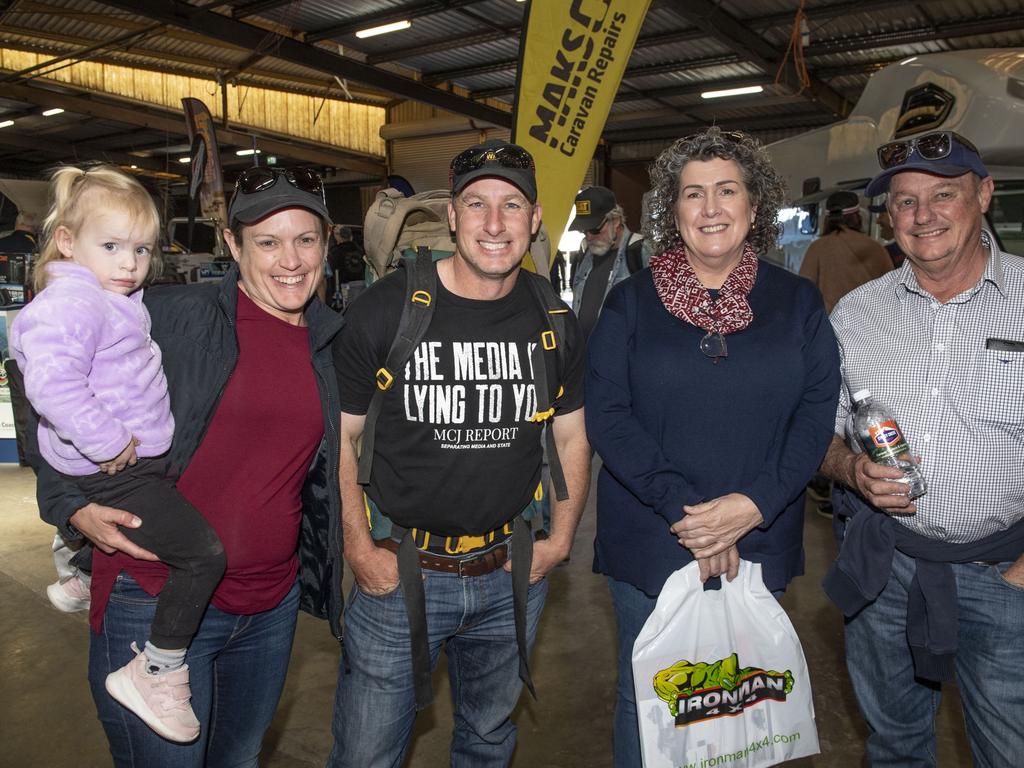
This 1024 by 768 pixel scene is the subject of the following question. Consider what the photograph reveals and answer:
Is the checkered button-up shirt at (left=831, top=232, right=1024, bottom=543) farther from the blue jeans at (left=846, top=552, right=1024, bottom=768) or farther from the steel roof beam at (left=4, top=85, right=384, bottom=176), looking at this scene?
the steel roof beam at (left=4, top=85, right=384, bottom=176)

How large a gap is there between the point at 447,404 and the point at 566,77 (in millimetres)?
2907

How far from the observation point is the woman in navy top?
2.02 metres

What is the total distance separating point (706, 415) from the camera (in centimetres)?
203

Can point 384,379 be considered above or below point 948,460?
above

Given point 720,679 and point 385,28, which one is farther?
point 385,28

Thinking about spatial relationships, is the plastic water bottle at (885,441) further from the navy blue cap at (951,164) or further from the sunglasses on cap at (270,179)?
the sunglasses on cap at (270,179)

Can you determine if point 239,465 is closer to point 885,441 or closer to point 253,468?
point 253,468

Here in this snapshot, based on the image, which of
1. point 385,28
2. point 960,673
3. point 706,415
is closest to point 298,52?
point 385,28

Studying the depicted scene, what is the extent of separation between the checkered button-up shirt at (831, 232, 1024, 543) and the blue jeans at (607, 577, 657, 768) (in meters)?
0.74

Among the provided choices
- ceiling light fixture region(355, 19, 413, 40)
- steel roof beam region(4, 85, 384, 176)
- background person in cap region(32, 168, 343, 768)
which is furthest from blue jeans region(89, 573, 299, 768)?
steel roof beam region(4, 85, 384, 176)

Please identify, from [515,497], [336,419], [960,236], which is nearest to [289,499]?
[336,419]

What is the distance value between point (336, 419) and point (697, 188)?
1122 millimetres

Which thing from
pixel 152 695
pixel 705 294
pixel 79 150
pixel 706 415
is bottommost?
pixel 152 695

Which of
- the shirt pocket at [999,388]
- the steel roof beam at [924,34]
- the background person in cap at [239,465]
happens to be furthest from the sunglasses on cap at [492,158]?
the steel roof beam at [924,34]
